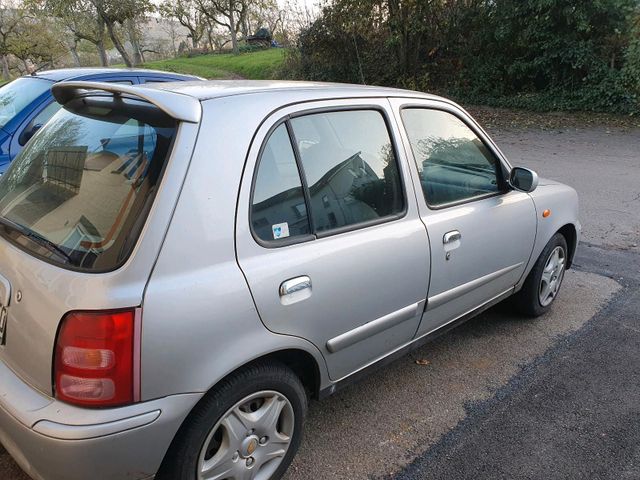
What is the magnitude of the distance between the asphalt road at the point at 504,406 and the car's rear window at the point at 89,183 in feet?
3.85

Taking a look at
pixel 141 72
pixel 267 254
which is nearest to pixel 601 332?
pixel 267 254

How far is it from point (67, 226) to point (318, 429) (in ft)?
5.23

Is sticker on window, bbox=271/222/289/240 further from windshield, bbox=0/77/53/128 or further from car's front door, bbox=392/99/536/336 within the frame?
windshield, bbox=0/77/53/128

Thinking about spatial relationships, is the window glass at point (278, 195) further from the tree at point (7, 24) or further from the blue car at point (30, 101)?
the tree at point (7, 24)

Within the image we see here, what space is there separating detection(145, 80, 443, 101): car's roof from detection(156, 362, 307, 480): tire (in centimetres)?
111

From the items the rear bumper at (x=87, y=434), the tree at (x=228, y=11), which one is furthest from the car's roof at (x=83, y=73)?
the tree at (x=228, y=11)

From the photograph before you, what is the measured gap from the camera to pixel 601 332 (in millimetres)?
3750

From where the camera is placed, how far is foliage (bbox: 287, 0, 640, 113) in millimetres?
13461

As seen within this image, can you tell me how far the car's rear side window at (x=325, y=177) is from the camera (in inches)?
84.1

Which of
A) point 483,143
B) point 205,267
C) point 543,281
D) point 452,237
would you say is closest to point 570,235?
point 543,281

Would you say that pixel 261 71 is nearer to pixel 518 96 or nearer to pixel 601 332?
pixel 518 96

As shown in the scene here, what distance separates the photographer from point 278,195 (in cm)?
217

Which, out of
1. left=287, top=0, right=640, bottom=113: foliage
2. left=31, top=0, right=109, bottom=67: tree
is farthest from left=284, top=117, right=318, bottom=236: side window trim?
left=31, top=0, right=109, bottom=67: tree

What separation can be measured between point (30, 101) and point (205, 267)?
4.37m
